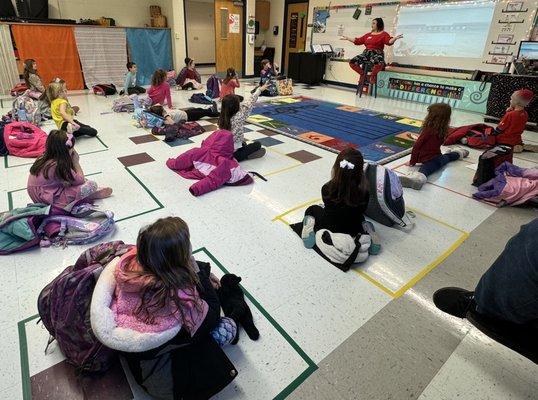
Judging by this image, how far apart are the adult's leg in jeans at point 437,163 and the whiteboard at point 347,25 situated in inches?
186

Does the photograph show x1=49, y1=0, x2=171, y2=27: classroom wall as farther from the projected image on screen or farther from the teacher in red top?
the projected image on screen

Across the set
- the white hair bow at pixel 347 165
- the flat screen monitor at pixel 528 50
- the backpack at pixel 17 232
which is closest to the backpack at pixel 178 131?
the backpack at pixel 17 232

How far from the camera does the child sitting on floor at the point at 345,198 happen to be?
1.91m

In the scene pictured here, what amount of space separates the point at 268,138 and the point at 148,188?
6.34 ft

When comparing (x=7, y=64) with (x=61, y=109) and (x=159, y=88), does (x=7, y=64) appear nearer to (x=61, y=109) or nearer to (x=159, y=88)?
(x=159, y=88)

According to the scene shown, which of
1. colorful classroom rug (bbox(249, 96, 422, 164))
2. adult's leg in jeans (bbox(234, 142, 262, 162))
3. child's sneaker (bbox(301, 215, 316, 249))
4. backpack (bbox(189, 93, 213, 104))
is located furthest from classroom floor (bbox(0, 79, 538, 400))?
backpack (bbox(189, 93, 213, 104))

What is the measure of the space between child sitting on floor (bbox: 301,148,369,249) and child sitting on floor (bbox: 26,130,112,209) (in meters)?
1.68

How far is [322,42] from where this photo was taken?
8.88m

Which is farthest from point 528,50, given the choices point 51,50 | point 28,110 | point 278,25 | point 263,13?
point 51,50

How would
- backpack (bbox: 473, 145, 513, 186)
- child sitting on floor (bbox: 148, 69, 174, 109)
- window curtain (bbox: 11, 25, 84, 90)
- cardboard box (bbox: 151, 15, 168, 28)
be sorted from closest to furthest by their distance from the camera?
backpack (bbox: 473, 145, 513, 186) < child sitting on floor (bbox: 148, 69, 174, 109) < window curtain (bbox: 11, 25, 84, 90) < cardboard box (bbox: 151, 15, 168, 28)

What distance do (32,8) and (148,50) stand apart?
232cm

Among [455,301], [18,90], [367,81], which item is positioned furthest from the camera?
[367,81]

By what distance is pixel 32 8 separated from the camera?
21.8 feet

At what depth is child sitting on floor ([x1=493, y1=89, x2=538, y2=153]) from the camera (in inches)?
133
